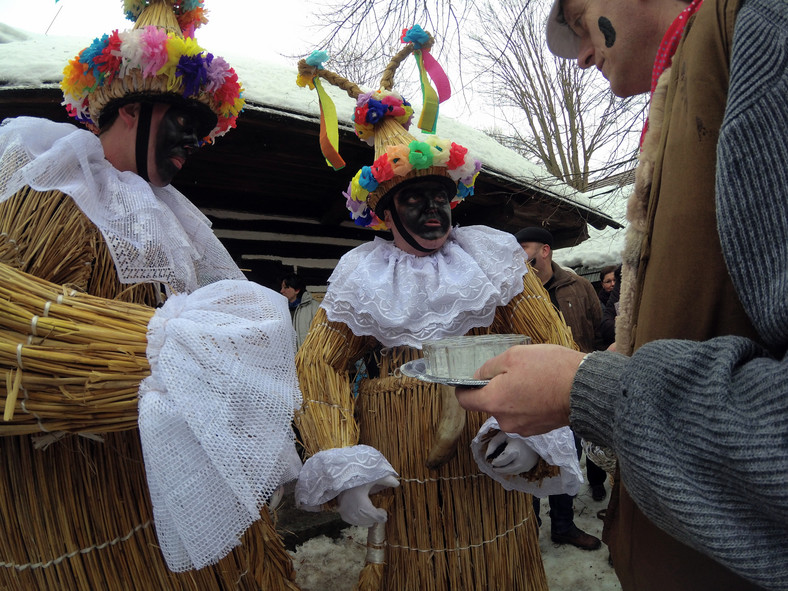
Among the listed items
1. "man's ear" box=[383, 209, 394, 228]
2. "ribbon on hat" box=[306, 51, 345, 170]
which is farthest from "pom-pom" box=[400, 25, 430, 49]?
"man's ear" box=[383, 209, 394, 228]

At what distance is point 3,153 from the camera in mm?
1151

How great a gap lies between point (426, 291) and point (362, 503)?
0.76 metres

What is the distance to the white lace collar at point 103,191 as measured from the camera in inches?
44.5

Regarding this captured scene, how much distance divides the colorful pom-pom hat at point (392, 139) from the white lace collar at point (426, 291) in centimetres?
32

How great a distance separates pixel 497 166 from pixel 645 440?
3830 millimetres

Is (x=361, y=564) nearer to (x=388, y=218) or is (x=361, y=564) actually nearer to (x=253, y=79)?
(x=388, y=218)

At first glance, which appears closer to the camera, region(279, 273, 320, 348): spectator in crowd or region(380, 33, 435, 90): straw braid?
region(380, 33, 435, 90): straw braid

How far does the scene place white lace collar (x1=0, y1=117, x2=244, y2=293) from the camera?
113cm

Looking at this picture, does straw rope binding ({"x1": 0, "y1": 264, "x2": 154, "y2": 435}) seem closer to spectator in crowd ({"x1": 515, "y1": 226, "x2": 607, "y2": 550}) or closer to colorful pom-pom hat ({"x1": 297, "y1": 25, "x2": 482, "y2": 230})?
colorful pom-pom hat ({"x1": 297, "y1": 25, "x2": 482, "y2": 230})

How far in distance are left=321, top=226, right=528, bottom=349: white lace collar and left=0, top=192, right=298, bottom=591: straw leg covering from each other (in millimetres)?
783

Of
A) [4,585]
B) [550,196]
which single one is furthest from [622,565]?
[550,196]

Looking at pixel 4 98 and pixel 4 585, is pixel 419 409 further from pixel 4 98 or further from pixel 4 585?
pixel 4 98

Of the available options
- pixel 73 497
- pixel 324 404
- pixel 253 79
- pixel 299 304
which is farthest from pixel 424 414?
pixel 299 304

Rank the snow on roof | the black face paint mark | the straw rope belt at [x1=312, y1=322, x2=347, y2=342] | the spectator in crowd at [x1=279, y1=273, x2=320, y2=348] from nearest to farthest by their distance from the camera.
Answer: the black face paint mark
the straw rope belt at [x1=312, y1=322, x2=347, y2=342]
the snow on roof
the spectator in crowd at [x1=279, y1=273, x2=320, y2=348]
